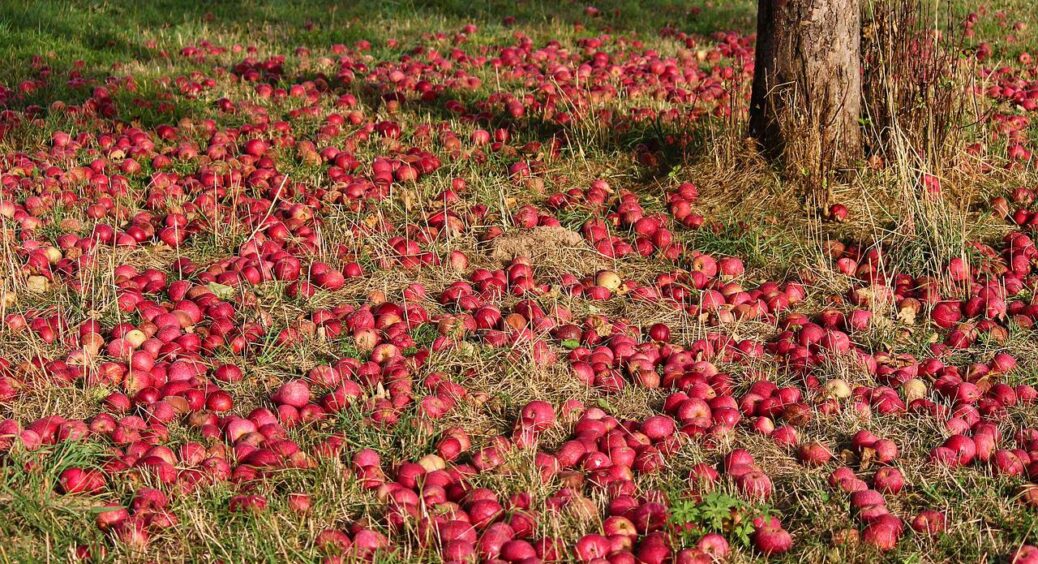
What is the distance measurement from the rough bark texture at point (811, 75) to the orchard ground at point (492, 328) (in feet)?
0.61

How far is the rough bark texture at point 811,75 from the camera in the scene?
549 cm

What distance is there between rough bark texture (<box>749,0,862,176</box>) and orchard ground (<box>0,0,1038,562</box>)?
19 cm

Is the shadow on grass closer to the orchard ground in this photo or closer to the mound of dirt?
the orchard ground

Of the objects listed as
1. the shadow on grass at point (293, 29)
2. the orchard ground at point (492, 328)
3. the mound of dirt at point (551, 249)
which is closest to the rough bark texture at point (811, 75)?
the orchard ground at point (492, 328)

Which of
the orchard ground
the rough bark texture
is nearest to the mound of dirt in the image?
the orchard ground

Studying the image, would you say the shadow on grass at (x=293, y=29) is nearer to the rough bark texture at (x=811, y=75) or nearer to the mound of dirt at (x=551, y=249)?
the rough bark texture at (x=811, y=75)

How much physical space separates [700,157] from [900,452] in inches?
99.8

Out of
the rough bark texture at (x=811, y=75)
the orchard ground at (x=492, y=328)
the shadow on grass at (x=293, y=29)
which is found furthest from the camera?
the shadow on grass at (x=293, y=29)

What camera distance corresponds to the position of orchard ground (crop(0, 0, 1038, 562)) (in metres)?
3.27

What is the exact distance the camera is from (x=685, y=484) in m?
3.48

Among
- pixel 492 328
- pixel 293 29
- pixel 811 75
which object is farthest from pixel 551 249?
pixel 293 29

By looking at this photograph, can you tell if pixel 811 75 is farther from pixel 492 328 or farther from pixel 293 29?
pixel 293 29

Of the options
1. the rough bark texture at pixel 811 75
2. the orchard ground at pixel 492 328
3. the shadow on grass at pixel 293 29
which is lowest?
the orchard ground at pixel 492 328

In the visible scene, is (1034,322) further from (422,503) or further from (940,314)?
(422,503)
